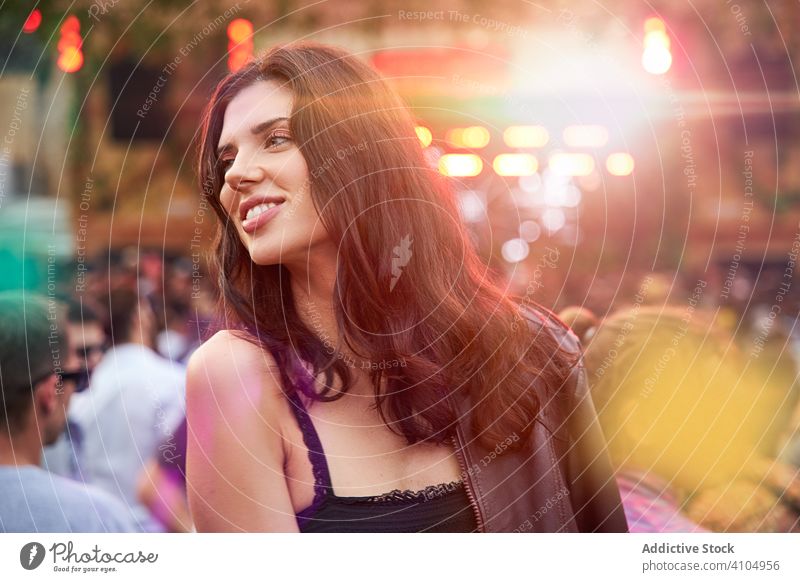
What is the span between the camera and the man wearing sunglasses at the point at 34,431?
6.23 ft

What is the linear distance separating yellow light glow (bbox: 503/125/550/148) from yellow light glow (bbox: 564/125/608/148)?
61 millimetres

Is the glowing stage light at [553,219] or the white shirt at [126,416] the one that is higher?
the glowing stage light at [553,219]

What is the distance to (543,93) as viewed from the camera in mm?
2029

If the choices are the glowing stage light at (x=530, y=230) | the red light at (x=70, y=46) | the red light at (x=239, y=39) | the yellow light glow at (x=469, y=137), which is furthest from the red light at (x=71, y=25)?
the glowing stage light at (x=530, y=230)

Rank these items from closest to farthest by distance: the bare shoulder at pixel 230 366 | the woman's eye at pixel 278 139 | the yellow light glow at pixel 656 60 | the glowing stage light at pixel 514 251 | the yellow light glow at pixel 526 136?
the bare shoulder at pixel 230 366 → the woman's eye at pixel 278 139 → the yellow light glow at pixel 526 136 → the yellow light glow at pixel 656 60 → the glowing stage light at pixel 514 251

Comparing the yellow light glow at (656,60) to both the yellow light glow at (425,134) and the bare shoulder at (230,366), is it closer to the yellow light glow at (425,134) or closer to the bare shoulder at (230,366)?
the yellow light glow at (425,134)

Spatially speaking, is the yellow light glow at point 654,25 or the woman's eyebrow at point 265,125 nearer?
the woman's eyebrow at point 265,125

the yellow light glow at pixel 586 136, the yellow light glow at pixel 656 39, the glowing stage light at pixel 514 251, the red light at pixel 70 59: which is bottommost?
the glowing stage light at pixel 514 251

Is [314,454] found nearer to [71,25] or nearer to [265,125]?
[265,125]

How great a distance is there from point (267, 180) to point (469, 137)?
0.48 metres

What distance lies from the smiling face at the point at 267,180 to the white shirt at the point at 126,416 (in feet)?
2.10

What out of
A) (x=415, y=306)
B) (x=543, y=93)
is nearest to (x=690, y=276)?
(x=543, y=93)

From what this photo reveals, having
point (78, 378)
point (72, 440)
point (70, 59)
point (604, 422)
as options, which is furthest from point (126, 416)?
point (604, 422)

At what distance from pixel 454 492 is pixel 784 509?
0.89m
